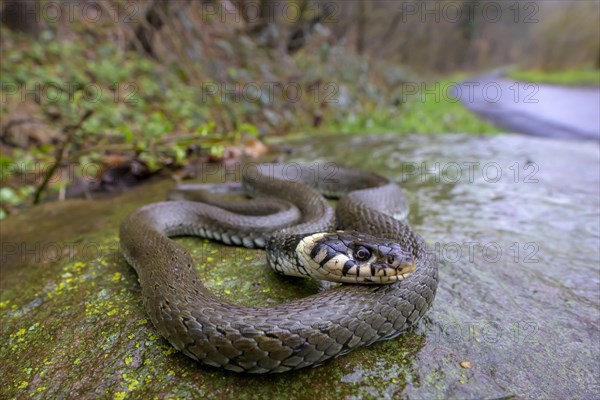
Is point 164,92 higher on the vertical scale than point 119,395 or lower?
higher

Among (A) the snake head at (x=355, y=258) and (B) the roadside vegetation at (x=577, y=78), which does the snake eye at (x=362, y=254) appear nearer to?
(A) the snake head at (x=355, y=258)

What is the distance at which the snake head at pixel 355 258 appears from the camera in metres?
2.36

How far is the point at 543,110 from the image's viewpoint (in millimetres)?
18438

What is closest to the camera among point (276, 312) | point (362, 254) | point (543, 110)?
point (276, 312)

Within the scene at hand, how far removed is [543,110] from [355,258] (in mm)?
20133

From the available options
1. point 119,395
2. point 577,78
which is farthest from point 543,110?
point 119,395

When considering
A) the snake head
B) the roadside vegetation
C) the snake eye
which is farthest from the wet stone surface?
the roadside vegetation

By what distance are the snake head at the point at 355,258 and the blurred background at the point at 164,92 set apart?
387 cm

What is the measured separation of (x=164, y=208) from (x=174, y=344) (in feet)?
7.01

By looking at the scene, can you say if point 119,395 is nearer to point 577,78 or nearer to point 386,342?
point 386,342

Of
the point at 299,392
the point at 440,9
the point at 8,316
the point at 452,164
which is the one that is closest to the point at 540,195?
the point at 452,164

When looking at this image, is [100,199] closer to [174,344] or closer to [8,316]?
[8,316]

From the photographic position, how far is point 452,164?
6488 mm

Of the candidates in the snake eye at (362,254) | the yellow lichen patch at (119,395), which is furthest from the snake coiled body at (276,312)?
the yellow lichen patch at (119,395)
